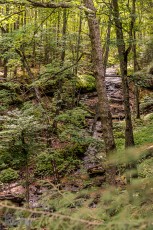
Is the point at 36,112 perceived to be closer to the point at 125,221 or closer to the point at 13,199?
the point at 13,199

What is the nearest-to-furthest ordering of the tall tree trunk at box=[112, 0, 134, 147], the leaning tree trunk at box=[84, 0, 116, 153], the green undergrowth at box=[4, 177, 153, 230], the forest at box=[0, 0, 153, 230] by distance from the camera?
1. the green undergrowth at box=[4, 177, 153, 230]
2. the forest at box=[0, 0, 153, 230]
3. the leaning tree trunk at box=[84, 0, 116, 153]
4. the tall tree trunk at box=[112, 0, 134, 147]

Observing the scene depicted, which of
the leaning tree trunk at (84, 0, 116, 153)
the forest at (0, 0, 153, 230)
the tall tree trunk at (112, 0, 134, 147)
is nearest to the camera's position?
the forest at (0, 0, 153, 230)

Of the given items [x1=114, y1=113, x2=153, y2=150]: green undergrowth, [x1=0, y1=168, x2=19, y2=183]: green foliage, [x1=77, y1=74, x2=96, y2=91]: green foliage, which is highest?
[x1=77, y1=74, x2=96, y2=91]: green foliage

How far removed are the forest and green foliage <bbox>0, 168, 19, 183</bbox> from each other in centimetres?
3

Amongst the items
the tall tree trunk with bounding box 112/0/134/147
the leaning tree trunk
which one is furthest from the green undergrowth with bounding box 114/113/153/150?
the leaning tree trunk

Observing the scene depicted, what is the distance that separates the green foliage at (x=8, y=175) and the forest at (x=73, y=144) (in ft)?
0.11

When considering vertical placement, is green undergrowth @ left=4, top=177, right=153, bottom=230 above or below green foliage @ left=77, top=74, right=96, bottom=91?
above

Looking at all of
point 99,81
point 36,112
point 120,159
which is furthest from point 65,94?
point 120,159

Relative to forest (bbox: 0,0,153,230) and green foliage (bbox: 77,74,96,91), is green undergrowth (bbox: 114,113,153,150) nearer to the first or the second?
forest (bbox: 0,0,153,230)

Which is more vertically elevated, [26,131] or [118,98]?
[26,131]

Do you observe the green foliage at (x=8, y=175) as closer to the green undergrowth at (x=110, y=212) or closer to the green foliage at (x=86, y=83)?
the green undergrowth at (x=110, y=212)

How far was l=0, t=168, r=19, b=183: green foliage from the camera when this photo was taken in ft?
28.8

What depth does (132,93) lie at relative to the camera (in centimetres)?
1855

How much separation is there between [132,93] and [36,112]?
446 inches
